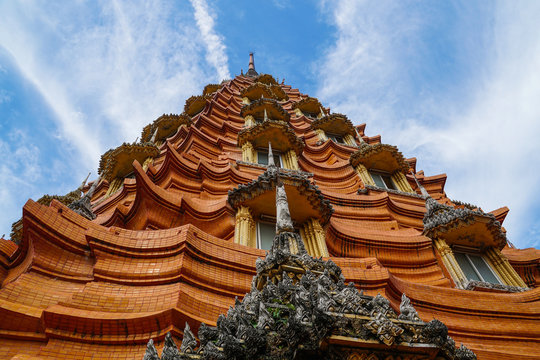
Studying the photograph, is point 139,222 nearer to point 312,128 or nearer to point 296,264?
point 296,264

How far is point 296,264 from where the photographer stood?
4.74 metres

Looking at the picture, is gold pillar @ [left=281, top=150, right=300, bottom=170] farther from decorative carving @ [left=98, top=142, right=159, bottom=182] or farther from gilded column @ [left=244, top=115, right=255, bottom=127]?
decorative carving @ [left=98, top=142, right=159, bottom=182]

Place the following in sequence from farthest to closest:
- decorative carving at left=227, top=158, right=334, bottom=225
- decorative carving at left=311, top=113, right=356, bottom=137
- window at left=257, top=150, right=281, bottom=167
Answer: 1. decorative carving at left=311, top=113, right=356, bottom=137
2. window at left=257, top=150, right=281, bottom=167
3. decorative carving at left=227, top=158, right=334, bottom=225

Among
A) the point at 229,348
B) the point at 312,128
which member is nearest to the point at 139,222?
the point at 229,348

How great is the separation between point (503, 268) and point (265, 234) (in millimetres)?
6938

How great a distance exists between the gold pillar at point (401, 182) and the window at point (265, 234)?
8.93m

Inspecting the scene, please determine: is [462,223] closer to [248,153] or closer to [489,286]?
[489,286]

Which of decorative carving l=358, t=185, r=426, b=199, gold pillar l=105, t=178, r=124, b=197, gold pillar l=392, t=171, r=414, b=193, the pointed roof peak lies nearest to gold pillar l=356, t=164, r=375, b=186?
decorative carving l=358, t=185, r=426, b=199

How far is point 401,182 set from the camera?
18.1m

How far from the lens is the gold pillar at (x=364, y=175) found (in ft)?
56.3

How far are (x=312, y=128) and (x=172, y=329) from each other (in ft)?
62.6

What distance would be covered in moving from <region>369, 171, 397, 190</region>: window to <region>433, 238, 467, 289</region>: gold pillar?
5831 mm

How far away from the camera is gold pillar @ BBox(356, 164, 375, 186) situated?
17156mm

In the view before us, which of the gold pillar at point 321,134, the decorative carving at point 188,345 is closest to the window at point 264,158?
the gold pillar at point 321,134
